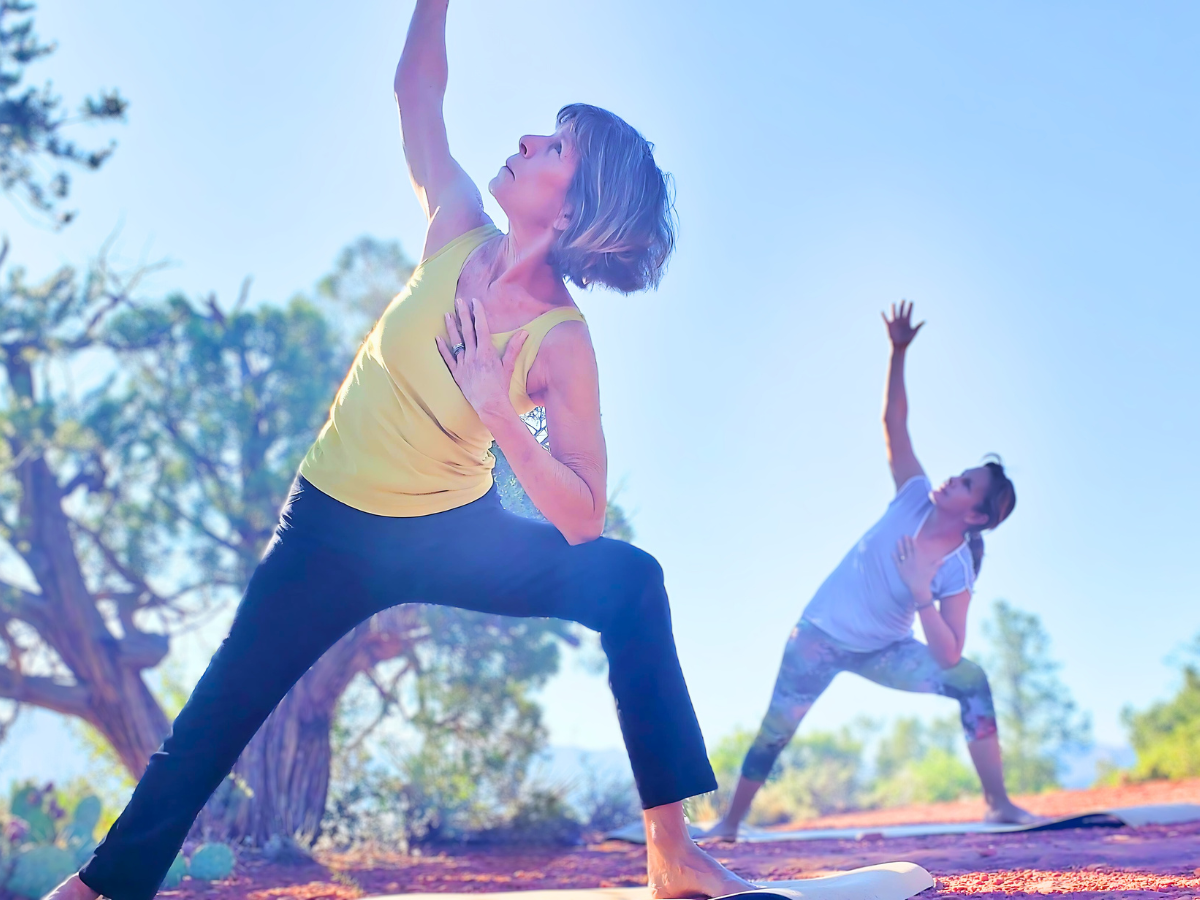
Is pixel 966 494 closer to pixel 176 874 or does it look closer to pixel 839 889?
pixel 839 889

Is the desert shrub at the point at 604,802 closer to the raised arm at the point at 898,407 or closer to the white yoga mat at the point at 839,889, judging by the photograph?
the raised arm at the point at 898,407

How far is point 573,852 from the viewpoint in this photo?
5418mm

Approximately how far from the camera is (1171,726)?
15477 millimetres

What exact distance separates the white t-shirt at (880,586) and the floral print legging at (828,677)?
0.06 m

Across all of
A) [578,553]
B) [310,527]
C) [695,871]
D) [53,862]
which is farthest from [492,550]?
[53,862]

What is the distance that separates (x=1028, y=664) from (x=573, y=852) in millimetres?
19415

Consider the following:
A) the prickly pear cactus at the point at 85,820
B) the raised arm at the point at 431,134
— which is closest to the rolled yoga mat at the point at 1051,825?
the raised arm at the point at 431,134

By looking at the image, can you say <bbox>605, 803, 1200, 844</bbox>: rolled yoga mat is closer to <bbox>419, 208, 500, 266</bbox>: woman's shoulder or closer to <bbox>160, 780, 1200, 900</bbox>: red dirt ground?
<bbox>160, 780, 1200, 900</bbox>: red dirt ground

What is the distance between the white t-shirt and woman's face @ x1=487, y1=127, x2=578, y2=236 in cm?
270

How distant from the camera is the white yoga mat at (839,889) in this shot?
1727 mm

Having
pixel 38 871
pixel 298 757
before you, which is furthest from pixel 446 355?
pixel 298 757

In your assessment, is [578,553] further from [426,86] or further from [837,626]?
[837,626]

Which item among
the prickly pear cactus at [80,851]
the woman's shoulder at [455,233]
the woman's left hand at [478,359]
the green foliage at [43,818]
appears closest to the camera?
the woman's left hand at [478,359]

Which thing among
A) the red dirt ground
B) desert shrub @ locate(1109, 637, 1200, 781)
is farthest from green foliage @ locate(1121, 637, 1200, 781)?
the red dirt ground
